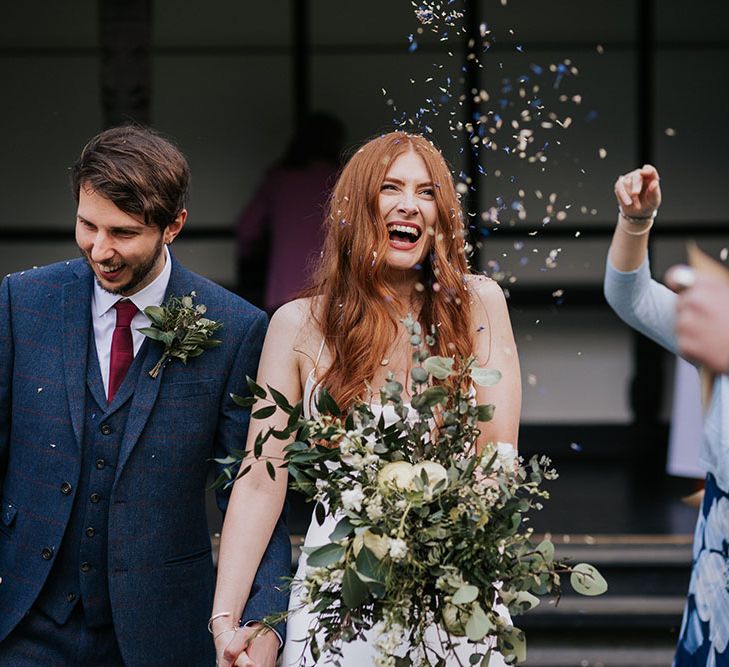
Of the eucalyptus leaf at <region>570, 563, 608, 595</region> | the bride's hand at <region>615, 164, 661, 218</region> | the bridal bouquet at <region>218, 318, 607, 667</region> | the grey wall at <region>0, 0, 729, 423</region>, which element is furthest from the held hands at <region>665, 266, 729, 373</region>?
the grey wall at <region>0, 0, 729, 423</region>

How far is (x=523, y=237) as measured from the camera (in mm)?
8766

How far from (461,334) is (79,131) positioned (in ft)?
19.0

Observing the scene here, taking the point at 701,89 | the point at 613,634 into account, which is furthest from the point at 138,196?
the point at 701,89

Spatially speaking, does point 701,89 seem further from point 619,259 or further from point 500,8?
point 619,259

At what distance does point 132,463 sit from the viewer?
294cm

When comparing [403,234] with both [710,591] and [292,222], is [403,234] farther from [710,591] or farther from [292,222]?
[292,222]

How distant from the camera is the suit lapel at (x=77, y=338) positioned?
2.92 metres

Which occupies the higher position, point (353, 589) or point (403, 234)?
point (403, 234)

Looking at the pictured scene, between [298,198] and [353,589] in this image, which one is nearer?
[353,589]

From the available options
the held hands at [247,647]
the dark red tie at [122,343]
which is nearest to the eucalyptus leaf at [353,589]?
the held hands at [247,647]

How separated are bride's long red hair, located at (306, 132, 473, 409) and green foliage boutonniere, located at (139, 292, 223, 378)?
275 mm

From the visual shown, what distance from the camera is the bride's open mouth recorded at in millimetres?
2963

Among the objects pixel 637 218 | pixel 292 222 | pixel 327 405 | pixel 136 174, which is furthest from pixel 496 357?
pixel 292 222

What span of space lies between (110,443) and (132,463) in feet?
0.22
